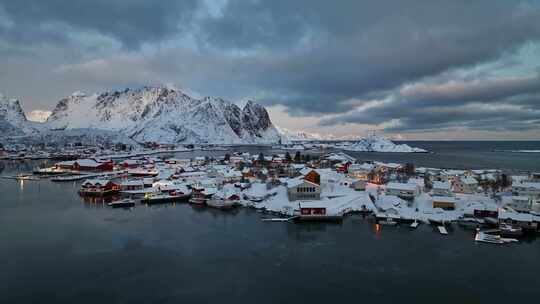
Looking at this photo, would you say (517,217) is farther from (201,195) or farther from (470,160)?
(470,160)

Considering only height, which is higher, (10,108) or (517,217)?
(10,108)

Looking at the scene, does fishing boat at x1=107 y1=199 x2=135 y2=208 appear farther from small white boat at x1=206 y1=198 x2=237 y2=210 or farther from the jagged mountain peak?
the jagged mountain peak

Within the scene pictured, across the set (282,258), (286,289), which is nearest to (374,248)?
(282,258)

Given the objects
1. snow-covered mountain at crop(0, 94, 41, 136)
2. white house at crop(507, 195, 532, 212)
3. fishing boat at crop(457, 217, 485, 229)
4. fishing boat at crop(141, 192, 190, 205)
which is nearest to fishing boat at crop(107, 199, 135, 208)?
fishing boat at crop(141, 192, 190, 205)

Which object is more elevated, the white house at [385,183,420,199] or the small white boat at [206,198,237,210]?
the white house at [385,183,420,199]

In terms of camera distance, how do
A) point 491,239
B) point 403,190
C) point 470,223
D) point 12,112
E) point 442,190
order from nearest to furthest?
point 491,239 < point 470,223 < point 442,190 < point 403,190 < point 12,112

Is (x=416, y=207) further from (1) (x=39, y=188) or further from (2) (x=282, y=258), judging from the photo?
(1) (x=39, y=188)

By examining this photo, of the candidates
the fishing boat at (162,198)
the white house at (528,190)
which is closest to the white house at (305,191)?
the fishing boat at (162,198)

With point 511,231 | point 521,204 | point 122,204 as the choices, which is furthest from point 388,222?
point 122,204

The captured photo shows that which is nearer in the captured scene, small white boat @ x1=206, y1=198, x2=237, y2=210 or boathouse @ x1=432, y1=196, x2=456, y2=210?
boathouse @ x1=432, y1=196, x2=456, y2=210
